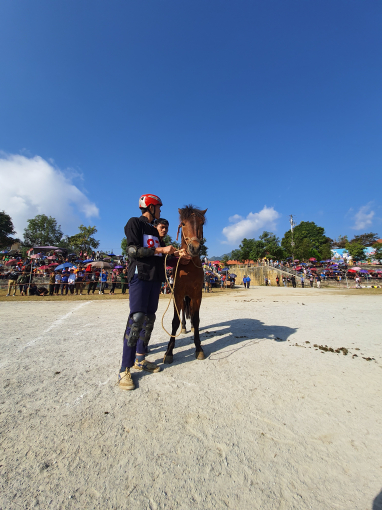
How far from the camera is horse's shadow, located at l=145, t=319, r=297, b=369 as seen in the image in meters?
3.90

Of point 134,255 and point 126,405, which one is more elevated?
point 134,255

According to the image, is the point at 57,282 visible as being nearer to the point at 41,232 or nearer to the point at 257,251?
the point at 257,251

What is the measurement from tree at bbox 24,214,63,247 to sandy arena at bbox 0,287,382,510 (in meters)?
75.9

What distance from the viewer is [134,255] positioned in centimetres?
292

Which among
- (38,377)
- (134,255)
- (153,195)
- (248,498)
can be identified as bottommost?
(248,498)

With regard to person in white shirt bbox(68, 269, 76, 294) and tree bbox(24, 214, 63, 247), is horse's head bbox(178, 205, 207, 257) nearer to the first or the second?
person in white shirt bbox(68, 269, 76, 294)

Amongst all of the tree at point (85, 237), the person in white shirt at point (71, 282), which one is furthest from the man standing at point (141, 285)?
the tree at point (85, 237)

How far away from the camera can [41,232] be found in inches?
2655

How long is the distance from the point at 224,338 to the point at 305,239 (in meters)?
59.2

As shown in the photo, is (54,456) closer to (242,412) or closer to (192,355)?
(242,412)

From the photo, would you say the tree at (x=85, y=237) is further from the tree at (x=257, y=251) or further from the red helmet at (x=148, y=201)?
the red helmet at (x=148, y=201)

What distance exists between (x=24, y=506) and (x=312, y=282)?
3340 cm

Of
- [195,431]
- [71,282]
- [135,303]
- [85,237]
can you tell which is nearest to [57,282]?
[71,282]

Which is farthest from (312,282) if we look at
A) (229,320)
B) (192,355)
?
(192,355)
